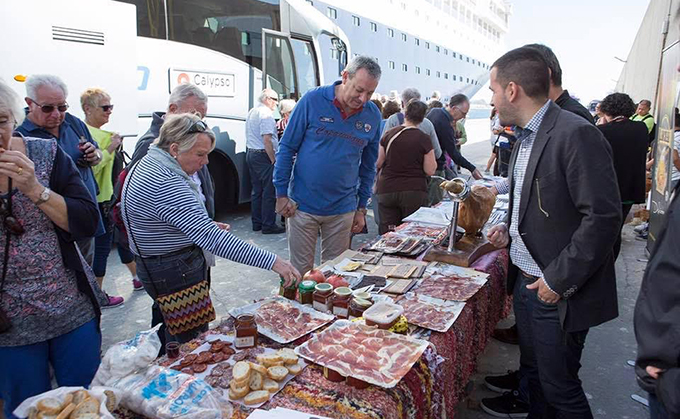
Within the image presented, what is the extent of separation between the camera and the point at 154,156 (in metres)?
2.08

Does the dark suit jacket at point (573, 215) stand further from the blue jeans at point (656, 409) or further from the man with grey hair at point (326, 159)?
the man with grey hair at point (326, 159)

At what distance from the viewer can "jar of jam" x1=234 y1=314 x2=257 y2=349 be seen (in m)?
1.70

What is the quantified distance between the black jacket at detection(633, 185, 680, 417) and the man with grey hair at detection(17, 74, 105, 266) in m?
2.71

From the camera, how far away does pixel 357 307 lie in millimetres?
2000

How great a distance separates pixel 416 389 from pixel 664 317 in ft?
2.69

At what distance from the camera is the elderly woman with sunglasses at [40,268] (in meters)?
1.67

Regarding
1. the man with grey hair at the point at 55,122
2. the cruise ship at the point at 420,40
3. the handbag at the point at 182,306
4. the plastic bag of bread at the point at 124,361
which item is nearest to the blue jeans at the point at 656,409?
the plastic bag of bread at the point at 124,361

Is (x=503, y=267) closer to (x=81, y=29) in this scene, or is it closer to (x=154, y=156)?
(x=154, y=156)

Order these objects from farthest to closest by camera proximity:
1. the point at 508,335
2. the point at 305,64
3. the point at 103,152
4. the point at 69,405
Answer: the point at 305,64
the point at 103,152
the point at 508,335
the point at 69,405

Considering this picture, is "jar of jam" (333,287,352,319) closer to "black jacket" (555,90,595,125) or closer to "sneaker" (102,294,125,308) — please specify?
"black jacket" (555,90,595,125)

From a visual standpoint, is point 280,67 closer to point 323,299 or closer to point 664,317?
point 323,299

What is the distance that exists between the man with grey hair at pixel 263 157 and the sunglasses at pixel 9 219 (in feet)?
14.7

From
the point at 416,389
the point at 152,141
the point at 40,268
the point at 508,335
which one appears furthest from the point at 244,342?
the point at 508,335

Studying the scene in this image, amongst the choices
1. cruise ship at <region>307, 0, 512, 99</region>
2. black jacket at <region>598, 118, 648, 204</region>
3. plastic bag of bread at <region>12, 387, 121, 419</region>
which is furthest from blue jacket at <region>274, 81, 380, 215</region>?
cruise ship at <region>307, 0, 512, 99</region>
